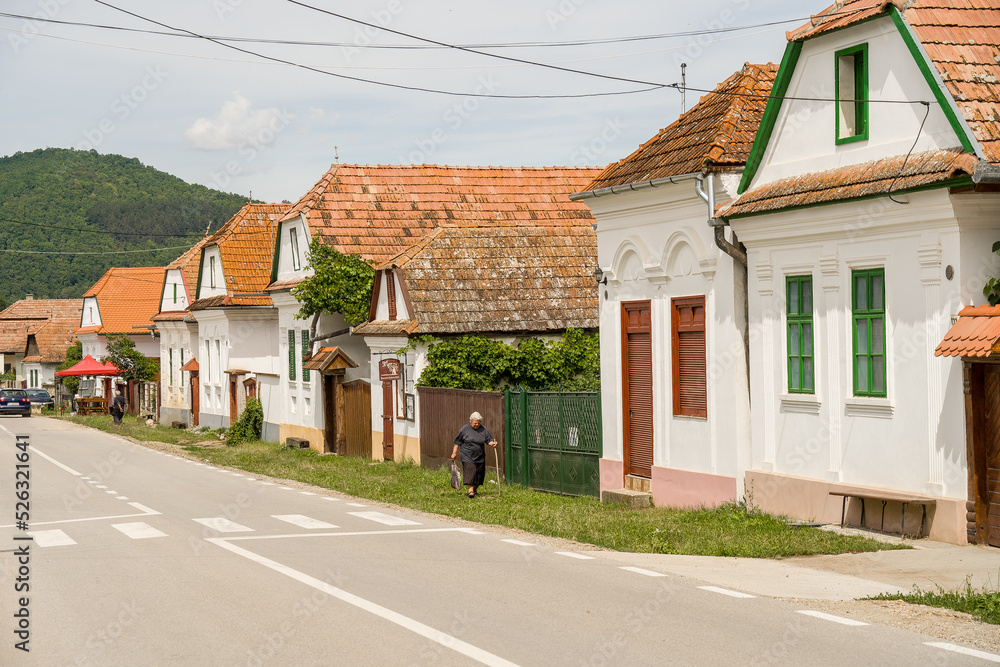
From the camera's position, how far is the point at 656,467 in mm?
18156

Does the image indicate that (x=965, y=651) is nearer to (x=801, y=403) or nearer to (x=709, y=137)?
(x=801, y=403)

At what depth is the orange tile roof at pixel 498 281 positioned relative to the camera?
26.2 metres

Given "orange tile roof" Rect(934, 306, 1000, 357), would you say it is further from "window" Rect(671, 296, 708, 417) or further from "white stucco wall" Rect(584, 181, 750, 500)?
"window" Rect(671, 296, 708, 417)

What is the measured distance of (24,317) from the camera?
333 feet

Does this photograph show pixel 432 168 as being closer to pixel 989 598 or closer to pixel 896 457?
pixel 896 457

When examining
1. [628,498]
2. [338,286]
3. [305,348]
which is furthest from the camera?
[305,348]

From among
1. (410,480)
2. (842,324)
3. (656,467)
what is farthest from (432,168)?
Result: (842,324)

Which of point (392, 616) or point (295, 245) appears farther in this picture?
point (295, 245)

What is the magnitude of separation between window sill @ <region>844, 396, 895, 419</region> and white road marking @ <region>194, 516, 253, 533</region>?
26.2ft

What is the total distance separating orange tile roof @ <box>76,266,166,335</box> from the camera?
72.9 metres

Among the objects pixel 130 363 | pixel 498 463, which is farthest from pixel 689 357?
pixel 130 363

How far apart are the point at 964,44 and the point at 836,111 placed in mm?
1734

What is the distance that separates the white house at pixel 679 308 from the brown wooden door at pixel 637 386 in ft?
0.07

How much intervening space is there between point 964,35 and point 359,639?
10063 mm
